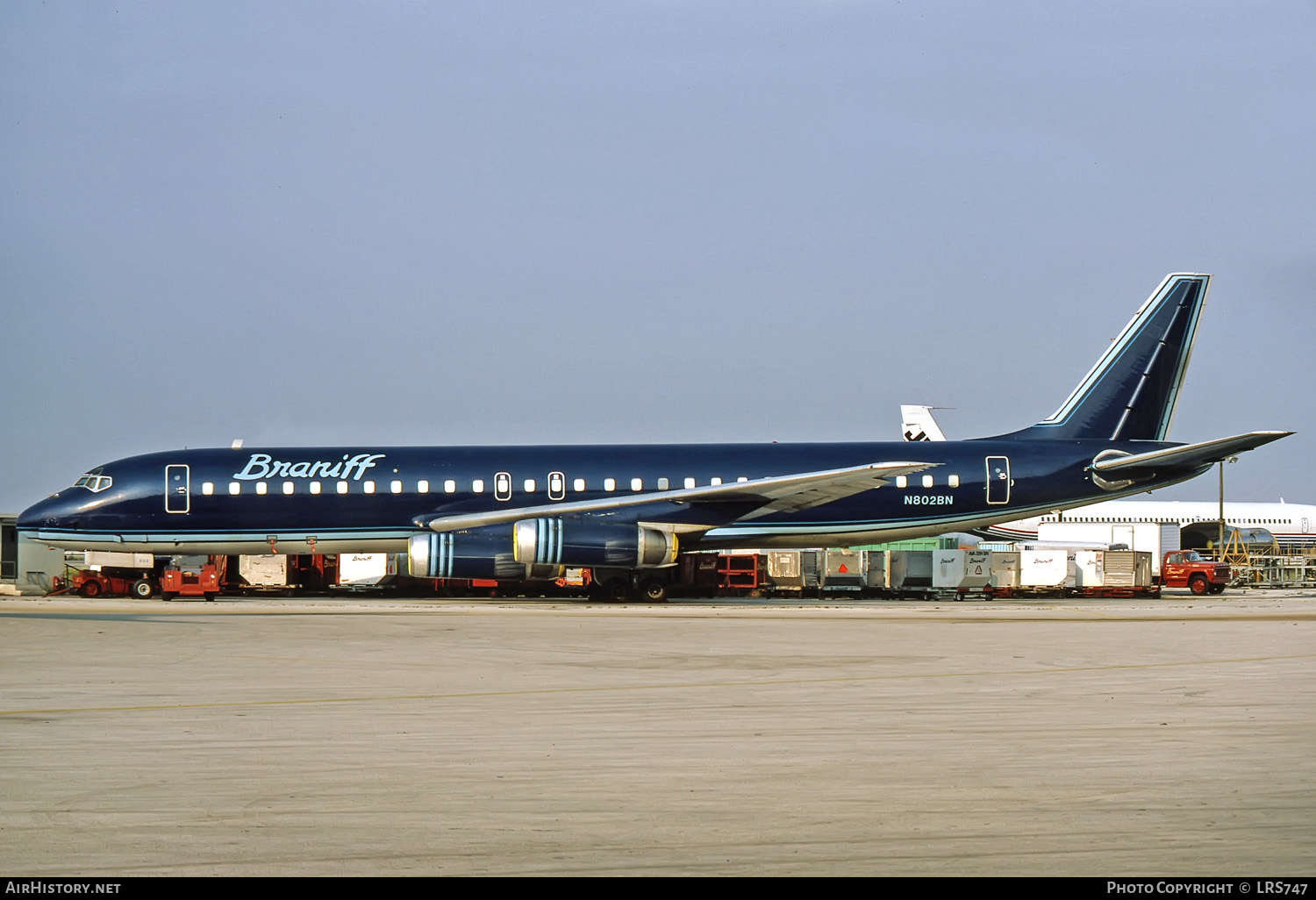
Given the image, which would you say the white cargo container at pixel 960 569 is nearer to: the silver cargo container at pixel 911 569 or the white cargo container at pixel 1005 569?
the silver cargo container at pixel 911 569

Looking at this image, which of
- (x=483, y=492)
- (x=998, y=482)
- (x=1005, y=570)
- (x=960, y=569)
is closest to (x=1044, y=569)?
(x=1005, y=570)

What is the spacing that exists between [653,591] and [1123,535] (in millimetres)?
18551

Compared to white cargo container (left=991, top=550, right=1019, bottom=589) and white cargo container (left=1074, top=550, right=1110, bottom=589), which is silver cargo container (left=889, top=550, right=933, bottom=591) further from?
white cargo container (left=1074, top=550, right=1110, bottom=589)

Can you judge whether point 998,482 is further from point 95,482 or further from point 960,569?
point 95,482

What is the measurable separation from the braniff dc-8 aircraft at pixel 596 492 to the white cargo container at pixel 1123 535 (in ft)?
28.8

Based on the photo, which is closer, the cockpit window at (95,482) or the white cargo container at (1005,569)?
the cockpit window at (95,482)

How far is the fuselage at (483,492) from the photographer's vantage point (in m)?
32.6

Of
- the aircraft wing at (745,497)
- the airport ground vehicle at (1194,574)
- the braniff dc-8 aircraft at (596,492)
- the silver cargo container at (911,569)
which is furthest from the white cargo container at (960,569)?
→ the airport ground vehicle at (1194,574)

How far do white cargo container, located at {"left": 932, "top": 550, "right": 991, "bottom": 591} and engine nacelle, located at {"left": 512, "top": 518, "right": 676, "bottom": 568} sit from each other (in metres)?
9.41

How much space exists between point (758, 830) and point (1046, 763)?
298 centimetres

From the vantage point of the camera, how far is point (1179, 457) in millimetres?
33062

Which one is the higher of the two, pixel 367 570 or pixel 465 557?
pixel 465 557

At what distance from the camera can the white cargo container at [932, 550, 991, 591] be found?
120 ft

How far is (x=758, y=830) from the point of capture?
6.75 metres
